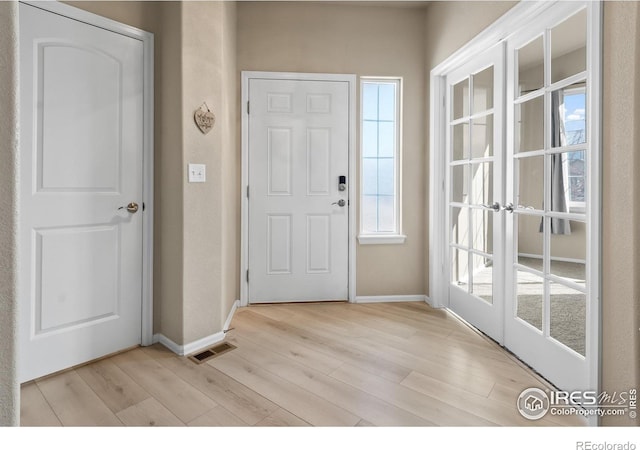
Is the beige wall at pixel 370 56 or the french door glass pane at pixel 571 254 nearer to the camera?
the french door glass pane at pixel 571 254

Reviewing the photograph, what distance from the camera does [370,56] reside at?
2.97m

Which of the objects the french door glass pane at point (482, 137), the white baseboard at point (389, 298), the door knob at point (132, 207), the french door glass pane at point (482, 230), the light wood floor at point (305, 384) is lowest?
the light wood floor at point (305, 384)

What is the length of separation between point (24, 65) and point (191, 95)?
0.78 meters

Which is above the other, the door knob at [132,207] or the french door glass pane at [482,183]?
the french door glass pane at [482,183]

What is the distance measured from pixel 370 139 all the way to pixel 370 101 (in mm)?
345

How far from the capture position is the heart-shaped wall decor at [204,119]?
2074 mm

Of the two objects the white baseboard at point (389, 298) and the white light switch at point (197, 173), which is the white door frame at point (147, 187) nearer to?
the white light switch at point (197, 173)

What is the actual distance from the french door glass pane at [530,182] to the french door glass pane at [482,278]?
519mm

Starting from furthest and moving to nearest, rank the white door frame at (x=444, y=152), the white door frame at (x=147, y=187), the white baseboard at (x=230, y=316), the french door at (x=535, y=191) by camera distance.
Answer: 1. the white baseboard at (x=230, y=316)
2. the white door frame at (x=147, y=187)
3. the french door at (x=535, y=191)
4. the white door frame at (x=444, y=152)

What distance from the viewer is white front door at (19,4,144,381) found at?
170 cm

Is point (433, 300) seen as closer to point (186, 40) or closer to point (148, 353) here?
point (148, 353)

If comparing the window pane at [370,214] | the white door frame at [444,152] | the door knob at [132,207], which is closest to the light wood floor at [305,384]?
the white door frame at [444,152]
